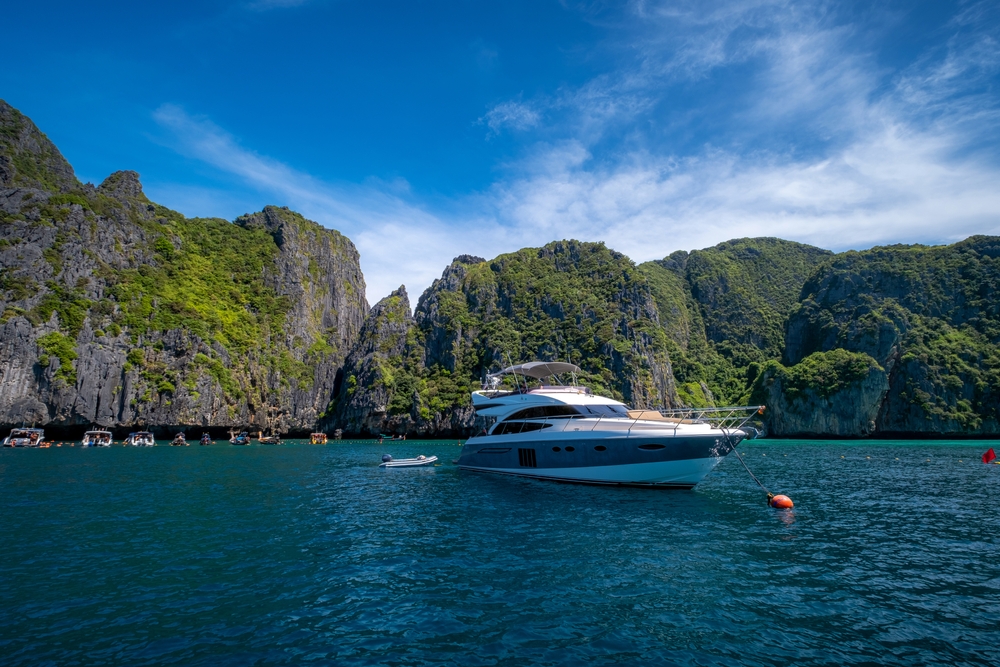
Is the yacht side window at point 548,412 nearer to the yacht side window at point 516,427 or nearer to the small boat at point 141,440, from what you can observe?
the yacht side window at point 516,427

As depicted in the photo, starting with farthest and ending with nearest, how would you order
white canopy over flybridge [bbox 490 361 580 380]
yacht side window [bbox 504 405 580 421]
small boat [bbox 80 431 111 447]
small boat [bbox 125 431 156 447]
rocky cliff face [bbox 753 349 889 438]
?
rocky cliff face [bbox 753 349 889 438], small boat [bbox 125 431 156 447], small boat [bbox 80 431 111 447], white canopy over flybridge [bbox 490 361 580 380], yacht side window [bbox 504 405 580 421]

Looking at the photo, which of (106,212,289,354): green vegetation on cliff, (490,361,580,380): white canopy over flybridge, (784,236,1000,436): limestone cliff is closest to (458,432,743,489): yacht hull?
(490,361,580,380): white canopy over flybridge

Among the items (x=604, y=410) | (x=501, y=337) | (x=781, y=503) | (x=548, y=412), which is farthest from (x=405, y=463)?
(x=501, y=337)

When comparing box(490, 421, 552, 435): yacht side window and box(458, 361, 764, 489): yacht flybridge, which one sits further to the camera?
box(490, 421, 552, 435): yacht side window

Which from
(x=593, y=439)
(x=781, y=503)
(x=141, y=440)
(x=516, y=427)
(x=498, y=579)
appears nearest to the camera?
(x=498, y=579)

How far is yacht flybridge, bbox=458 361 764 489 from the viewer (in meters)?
24.1

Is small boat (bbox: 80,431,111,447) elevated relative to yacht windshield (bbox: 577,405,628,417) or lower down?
lower down

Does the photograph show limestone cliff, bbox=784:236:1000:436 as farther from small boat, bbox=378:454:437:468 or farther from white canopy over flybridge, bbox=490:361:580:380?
small boat, bbox=378:454:437:468

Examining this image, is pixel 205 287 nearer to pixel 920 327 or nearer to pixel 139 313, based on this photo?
pixel 139 313

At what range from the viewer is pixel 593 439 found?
26.1 m

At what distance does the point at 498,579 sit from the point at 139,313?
341ft

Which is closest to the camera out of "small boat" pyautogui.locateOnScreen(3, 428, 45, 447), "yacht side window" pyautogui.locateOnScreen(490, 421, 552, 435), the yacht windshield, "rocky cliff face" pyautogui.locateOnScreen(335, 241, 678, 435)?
the yacht windshield

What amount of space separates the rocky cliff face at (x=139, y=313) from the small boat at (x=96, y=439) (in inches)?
387

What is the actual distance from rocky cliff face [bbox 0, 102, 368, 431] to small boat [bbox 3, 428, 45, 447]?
9197 mm
